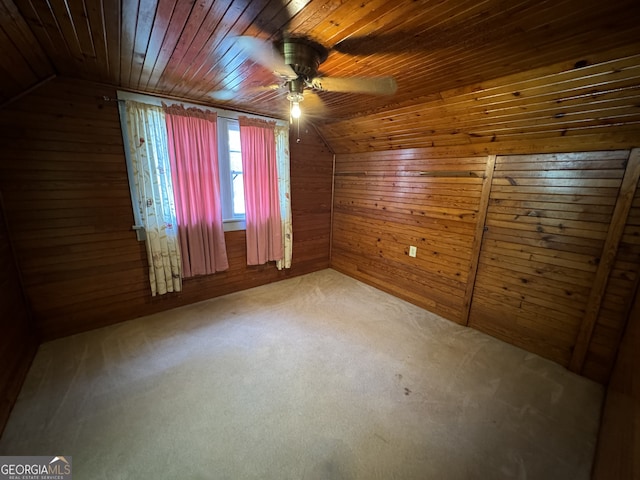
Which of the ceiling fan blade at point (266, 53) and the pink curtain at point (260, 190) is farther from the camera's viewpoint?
the pink curtain at point (260, 190)

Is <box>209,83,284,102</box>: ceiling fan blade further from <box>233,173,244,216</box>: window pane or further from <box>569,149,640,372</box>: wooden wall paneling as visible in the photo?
<box>569,149,640,372</box>: wooden wall paneling

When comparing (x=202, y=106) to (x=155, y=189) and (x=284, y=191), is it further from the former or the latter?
(x=284, y=191)

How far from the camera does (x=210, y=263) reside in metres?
3.00

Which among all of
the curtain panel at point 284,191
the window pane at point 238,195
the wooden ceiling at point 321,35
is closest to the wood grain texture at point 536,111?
the wooden ceiling at point 321,35

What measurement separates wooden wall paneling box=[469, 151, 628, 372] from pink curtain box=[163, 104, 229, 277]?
284 cm

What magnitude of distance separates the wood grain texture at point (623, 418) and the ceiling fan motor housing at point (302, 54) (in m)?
2.25

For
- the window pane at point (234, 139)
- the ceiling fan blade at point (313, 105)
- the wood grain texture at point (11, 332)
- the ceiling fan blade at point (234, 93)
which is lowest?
the wood grain texture at point (11, 332)

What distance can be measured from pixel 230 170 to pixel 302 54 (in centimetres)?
185

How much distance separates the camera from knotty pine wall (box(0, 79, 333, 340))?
2.00 metres

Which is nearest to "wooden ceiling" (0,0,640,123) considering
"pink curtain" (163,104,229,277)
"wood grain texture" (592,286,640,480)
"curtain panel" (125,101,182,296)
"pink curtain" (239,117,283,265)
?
"curtain panel" (125,101,182,296)

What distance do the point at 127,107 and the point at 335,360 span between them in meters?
2.87

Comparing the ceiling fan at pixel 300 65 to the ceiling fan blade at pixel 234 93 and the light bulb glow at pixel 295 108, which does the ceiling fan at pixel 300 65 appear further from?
the ceiling fan blade at pixel 234 93

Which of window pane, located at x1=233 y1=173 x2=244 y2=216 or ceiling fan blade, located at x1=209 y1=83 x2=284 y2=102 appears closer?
ceiling fan blade, located at x1=209 y1=83 x2=284 y2=102

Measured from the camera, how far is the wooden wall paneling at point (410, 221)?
2678 mm
